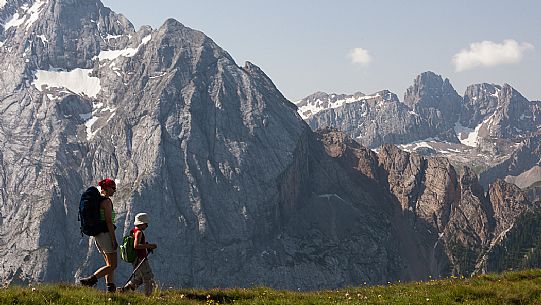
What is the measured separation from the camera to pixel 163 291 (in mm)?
19875

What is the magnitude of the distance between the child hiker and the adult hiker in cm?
71

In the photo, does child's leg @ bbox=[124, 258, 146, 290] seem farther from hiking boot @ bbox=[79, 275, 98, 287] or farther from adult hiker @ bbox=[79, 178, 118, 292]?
hiking boot @ bbox=[79, 275, 98, 287]

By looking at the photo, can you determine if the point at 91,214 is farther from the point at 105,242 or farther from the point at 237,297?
the point at 237,297

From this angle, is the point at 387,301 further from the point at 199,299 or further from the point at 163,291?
the point at 163,291

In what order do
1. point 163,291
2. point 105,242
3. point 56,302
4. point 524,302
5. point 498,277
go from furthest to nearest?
1. point 498,277
2. point 163,291
3. point 524,302
4. point 105,242
5. point 56,302

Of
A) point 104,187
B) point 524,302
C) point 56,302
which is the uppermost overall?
point 104,187

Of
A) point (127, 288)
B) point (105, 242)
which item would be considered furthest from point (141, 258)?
point (105, 242)

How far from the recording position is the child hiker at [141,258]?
17263 millimetres

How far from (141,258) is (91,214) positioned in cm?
244

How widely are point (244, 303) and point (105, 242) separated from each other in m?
5.11

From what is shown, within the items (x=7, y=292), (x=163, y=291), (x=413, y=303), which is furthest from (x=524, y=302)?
(x=7, y=292)

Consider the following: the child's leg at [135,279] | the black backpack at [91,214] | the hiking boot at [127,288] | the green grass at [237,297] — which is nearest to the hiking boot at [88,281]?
the green grass at [237,297]

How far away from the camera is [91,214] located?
16.3 m

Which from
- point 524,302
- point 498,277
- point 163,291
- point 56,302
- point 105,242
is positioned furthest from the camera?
point 498,277
